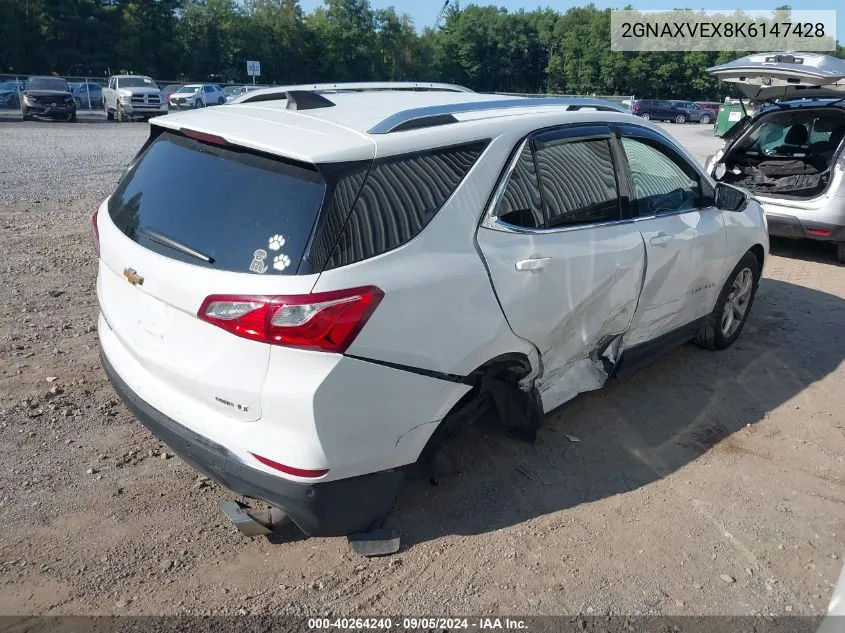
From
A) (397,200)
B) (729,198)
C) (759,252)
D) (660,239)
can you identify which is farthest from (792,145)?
(397,200)

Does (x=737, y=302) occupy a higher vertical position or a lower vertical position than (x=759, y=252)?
lower

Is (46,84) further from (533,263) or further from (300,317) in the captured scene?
(300,317)

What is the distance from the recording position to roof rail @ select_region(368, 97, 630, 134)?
9.52ft

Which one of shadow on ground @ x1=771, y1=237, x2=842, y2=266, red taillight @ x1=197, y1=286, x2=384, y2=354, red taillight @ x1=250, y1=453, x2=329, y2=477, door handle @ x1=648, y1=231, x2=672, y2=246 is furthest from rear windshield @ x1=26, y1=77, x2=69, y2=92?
red taillight @ x1=250, y1=453, x2=329, y2=477

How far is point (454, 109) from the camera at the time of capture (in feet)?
10.7

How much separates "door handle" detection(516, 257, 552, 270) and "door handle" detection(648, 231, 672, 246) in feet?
3.29

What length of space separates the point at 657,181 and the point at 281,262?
8.87ft

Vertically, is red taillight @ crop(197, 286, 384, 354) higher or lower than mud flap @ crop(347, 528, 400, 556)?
higher

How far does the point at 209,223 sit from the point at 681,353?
12.4ft

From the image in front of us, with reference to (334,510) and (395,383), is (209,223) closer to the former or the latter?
(395,383)

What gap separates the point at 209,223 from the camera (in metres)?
2.74

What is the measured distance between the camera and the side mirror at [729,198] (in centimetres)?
475

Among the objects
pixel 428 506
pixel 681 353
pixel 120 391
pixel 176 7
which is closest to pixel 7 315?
pixel 120 391

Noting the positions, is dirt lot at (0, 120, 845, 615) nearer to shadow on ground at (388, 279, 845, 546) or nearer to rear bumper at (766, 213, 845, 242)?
shadow on ground at (388, 279, 845, 546)
